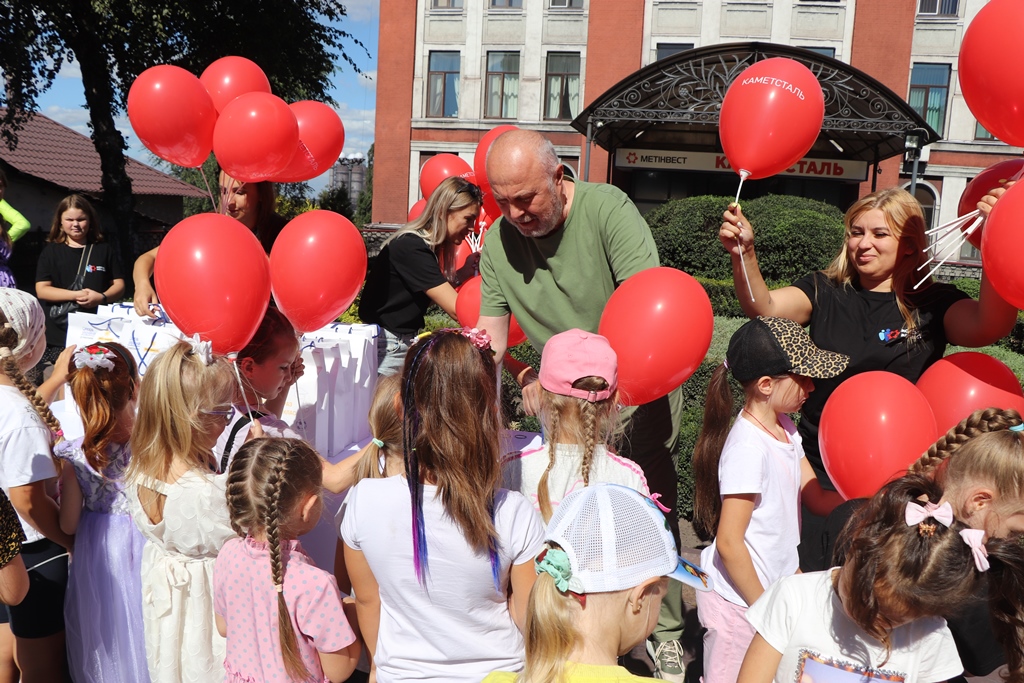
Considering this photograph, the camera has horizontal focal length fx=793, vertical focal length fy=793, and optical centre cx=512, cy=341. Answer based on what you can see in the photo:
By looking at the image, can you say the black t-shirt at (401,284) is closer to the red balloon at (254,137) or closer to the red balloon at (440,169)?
the red balloon at (254,137)

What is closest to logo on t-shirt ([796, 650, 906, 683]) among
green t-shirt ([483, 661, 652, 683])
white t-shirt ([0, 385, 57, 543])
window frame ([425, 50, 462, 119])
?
green t-shirt ([483, 661, 652, 683])

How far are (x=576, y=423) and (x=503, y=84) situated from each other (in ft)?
78.9

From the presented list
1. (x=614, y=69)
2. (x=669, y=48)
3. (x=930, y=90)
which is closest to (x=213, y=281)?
(x=614, y=69)

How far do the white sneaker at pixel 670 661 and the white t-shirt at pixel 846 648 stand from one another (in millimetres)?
1173

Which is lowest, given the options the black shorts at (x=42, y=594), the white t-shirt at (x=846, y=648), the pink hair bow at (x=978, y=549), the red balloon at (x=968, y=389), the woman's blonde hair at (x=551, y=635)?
the black shorts at (x=42, y=594)

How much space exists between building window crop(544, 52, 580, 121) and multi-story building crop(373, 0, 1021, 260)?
36 mm

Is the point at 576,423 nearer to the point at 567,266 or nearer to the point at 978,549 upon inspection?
the point at 567,266

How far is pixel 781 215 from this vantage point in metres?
15.1

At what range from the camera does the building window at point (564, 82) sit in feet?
79.7

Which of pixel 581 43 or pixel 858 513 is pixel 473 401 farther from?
pixel 581 43

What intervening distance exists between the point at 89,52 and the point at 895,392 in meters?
17.6

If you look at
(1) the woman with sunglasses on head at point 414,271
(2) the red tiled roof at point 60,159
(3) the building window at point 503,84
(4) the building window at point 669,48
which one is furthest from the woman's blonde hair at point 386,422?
(3) the building window at point 503,84

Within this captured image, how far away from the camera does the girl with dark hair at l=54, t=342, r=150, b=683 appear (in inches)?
97.6

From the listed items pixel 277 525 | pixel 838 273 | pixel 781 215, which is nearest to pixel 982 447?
pixel 838 273
